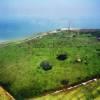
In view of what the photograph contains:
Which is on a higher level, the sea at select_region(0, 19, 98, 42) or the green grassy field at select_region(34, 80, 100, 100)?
the sea at select_region(0, 19, 98, 42)

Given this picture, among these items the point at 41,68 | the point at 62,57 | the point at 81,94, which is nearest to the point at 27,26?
the point at 62,57

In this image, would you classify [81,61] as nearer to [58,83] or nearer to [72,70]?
[72,70]

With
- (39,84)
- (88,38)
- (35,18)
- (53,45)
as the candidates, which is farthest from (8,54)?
(35,18)

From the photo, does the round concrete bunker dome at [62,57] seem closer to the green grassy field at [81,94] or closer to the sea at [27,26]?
the green grassy field at [81,94]

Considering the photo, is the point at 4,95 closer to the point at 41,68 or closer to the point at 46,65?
the point at 41,68

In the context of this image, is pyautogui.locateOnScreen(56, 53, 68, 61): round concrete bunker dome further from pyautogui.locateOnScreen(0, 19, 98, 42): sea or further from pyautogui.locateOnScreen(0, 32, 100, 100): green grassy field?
pyautogui.locateOnScreen(0, 19, 98, 42): sea

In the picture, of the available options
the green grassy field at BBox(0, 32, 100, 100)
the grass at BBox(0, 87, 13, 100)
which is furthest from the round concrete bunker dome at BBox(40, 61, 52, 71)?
the grass at BBox(0, 87, 13, 100)
